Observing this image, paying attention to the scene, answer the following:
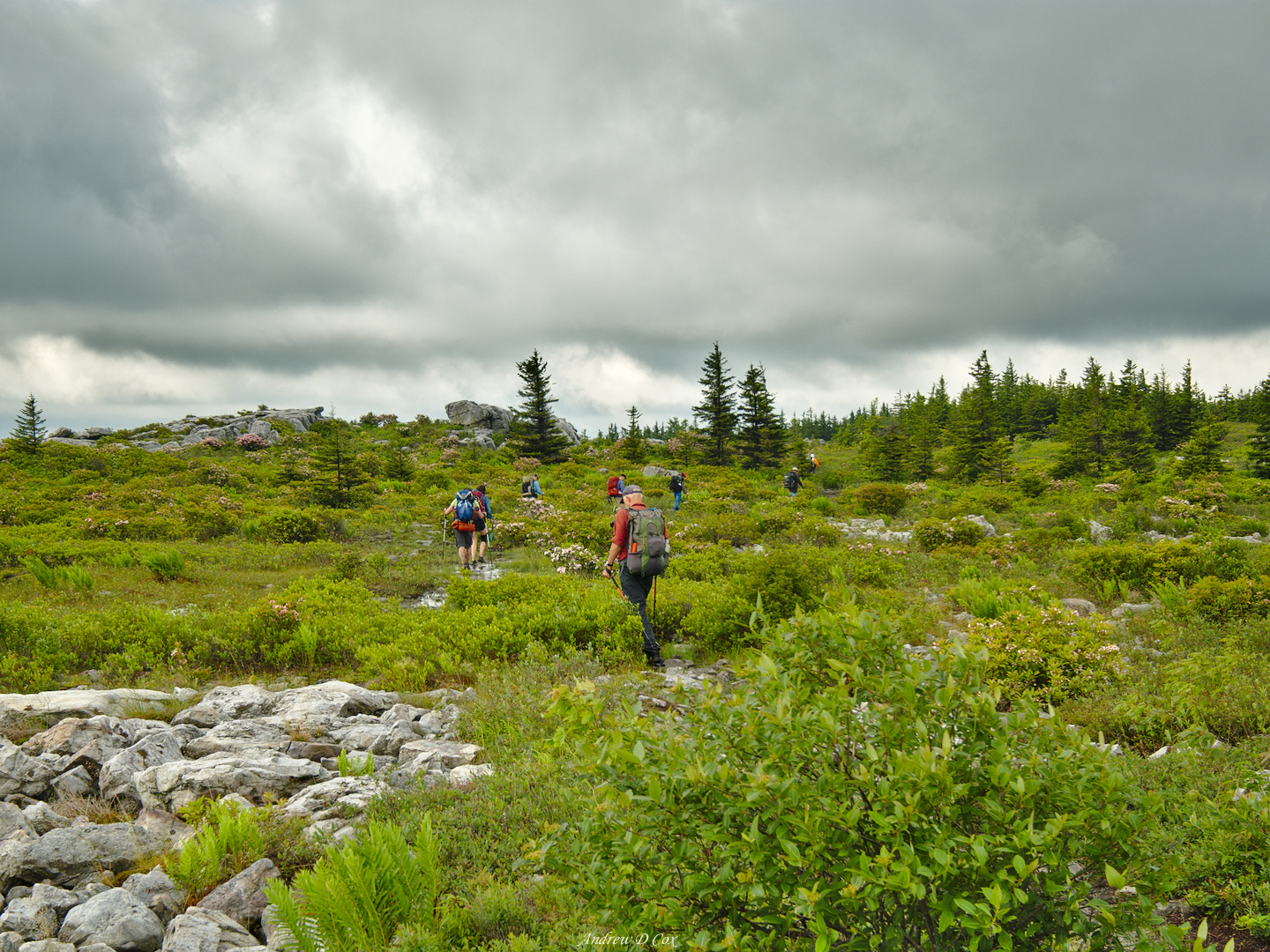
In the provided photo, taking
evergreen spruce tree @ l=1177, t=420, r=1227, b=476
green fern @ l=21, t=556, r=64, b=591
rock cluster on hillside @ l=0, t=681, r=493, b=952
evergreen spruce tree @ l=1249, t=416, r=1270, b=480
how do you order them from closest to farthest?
rock cluster on hillside @ l=0, t=681, r=493, b=952 < green fern @ l=21, t=556, r=64, b=591 < evergreen spruce tree @ l=1177, t=420, r=1227, b=476 < evergreen spruce tree @ l=1249, t=416, r=1270, b=480

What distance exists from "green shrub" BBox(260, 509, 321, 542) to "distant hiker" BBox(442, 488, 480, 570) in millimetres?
5515

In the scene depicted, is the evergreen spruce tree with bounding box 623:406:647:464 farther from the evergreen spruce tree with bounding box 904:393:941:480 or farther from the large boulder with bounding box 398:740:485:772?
the large boulder with bounding box 398:740:485:772

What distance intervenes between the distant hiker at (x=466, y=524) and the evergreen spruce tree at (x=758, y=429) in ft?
80.0

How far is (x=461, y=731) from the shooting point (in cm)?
536

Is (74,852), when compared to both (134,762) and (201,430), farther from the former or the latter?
(201,430)

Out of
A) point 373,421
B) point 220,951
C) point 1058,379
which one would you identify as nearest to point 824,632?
point 220,951

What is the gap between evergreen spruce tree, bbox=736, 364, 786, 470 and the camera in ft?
119

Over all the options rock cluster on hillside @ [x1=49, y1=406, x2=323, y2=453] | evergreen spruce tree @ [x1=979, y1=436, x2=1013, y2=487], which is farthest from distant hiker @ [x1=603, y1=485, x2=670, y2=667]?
rock cluster on hillside @ [x1=49, y1=406, x2=323, y2=453]

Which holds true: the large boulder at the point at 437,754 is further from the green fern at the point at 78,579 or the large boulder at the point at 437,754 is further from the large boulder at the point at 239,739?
the green fern at the point at 78,579

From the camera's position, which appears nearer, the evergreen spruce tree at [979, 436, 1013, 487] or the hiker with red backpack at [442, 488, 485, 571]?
the hiker with red backpack at [442, 488, 485, 571]

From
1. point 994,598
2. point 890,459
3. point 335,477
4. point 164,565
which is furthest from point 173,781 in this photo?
point 890,459

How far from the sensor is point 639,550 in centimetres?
789

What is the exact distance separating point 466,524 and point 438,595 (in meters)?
2.35

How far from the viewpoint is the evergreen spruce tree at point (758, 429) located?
3619 cm
